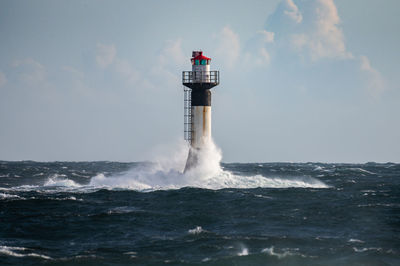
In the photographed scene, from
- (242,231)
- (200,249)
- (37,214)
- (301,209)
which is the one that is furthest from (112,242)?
(301,209)

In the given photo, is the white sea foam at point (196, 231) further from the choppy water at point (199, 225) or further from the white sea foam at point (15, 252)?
the white sea foam at point (15, 252)

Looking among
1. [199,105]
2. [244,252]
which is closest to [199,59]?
[199,105]

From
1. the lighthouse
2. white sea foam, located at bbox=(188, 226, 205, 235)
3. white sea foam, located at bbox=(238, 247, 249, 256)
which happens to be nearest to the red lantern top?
the lighthouse

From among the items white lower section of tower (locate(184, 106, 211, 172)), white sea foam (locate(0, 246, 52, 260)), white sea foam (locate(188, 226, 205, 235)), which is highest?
white lower section of tower (locate(184, 106, 211, 172))

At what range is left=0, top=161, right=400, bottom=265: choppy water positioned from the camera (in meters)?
18.6

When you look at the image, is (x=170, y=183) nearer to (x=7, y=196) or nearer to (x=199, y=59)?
(x=199, y=59)

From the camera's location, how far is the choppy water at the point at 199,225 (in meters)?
18.6

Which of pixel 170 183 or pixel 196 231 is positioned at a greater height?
pixel 170 183

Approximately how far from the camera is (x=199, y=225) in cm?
2392

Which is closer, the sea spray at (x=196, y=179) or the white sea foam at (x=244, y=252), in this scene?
the white sea foam at (x=244, y=252)

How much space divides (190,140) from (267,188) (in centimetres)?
653

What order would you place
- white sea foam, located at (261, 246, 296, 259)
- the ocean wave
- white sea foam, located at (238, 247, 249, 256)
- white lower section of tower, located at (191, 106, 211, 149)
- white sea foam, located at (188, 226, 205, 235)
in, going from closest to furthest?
white sea foam, located at (261, 246, 296, 259), white sea foam, located at (238, 247, 249, 256), white sea foam, located at (188, 226, 205, 235), white lower section of tower, located at (191, 106, 211, 149), the ocean wave

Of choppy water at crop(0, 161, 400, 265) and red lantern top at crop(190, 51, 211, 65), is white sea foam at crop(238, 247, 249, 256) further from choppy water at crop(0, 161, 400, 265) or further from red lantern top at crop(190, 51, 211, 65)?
red lantern top at crop(190, 51, 211, 65)

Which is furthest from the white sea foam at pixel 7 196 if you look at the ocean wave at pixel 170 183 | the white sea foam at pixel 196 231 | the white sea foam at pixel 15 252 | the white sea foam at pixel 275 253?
the white sea foam at pixel 275 253
